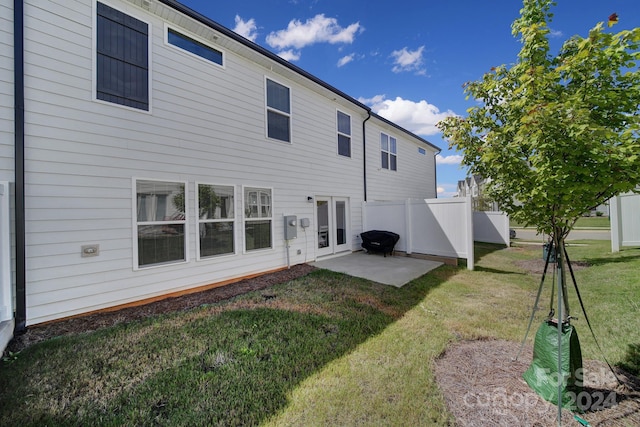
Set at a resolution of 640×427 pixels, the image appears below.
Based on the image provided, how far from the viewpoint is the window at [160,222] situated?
14.9ft

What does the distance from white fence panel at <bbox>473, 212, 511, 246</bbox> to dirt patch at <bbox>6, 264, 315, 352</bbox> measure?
34.4 feet

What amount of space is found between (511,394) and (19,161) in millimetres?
6429

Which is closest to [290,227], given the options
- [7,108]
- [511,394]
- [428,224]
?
[428,224]

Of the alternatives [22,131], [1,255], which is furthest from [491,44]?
[1,255]

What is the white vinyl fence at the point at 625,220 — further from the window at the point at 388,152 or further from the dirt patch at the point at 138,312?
the dirt patch at the point at 138,312

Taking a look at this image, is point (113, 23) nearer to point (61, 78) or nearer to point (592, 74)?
point (61, 78)

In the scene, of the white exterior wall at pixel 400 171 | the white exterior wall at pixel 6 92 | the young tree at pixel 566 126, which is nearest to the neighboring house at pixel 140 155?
the white exterior wall at pixel 6 92

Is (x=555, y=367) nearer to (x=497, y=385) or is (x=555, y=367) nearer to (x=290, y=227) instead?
(x=497, y=385)

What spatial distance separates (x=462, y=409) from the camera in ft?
6.79

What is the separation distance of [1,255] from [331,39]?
382 inches

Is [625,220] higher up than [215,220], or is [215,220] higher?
[215,220]

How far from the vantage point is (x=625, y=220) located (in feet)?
26.0

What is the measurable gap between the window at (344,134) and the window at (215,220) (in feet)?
15.0

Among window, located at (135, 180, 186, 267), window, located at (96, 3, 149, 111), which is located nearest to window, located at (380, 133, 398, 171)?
window, located at (135, 180, 186, 267)
